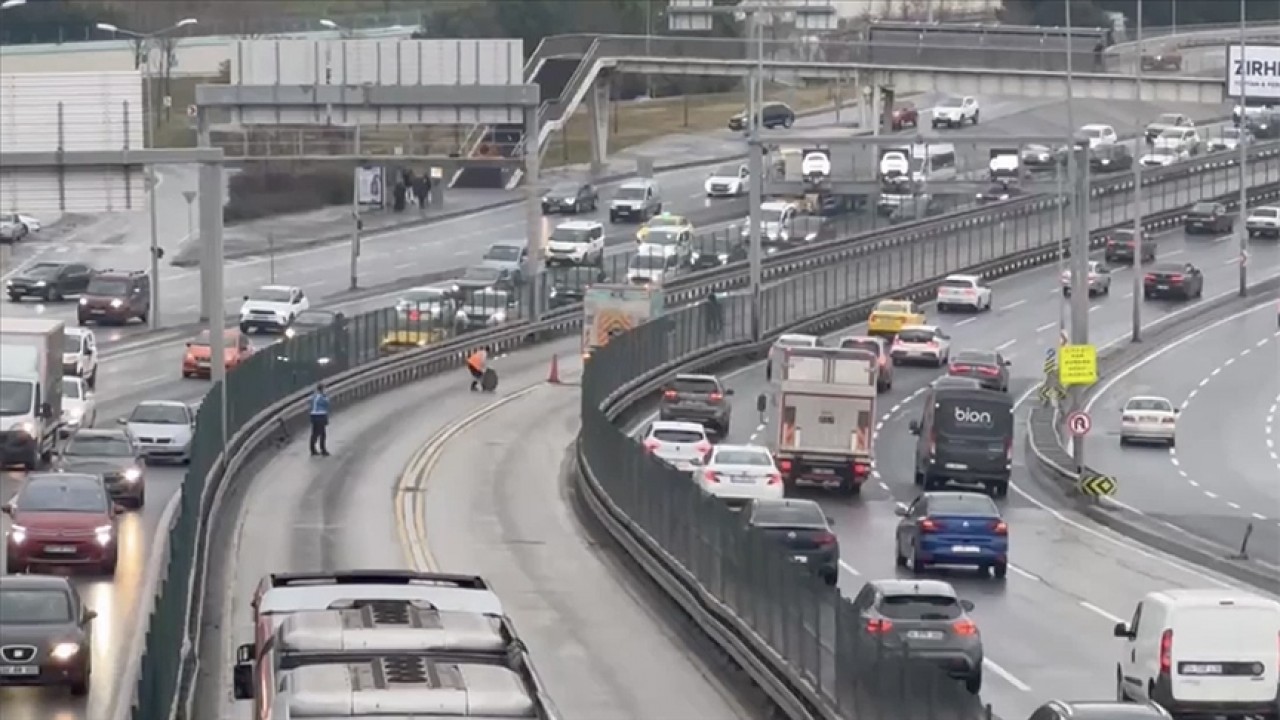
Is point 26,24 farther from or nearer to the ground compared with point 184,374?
farther from the ground

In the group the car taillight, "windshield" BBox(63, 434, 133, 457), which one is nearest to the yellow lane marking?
"windshield" BBox(63, 434, 133, 457)

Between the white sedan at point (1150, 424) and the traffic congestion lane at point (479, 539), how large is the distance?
12.9 m

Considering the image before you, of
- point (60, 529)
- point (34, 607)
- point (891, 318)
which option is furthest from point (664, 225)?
point (34, 607)

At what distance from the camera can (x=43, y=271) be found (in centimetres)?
8969

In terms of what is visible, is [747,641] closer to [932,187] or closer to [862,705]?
[862,705]

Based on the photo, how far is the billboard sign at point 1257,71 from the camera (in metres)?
99.4

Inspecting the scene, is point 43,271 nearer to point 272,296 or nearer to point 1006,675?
point 272,296

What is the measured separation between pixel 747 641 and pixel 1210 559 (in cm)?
1646

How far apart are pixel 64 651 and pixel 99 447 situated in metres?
18.5

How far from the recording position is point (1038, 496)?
55.8 metres

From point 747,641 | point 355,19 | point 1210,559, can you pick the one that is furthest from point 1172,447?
point 355,19

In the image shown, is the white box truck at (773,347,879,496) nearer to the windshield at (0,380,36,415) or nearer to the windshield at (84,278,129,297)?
the windshield at (0,380,36,415)

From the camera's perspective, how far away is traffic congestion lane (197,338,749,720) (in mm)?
31125

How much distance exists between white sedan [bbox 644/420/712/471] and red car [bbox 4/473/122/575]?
15447 millimetres
